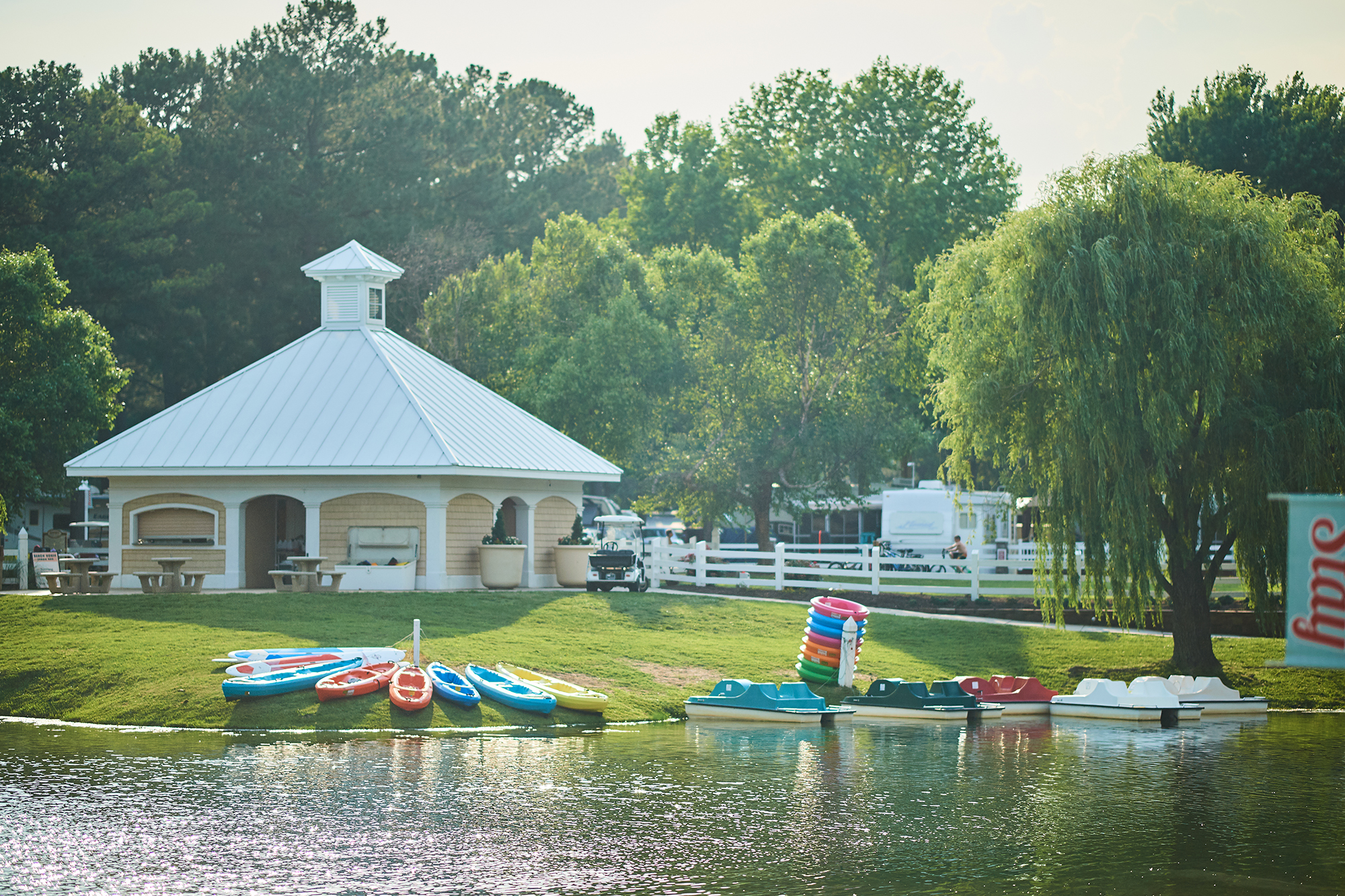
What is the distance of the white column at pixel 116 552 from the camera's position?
3150cm

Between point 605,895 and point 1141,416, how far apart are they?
15.9 meters

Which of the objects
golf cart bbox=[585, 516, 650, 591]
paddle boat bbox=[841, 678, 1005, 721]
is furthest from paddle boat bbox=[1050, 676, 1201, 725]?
golf cart bbox=[585, 516, 650, 591]

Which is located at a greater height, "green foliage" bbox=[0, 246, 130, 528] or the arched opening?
"green foliage" bbox=[0, 246, 130, 528]

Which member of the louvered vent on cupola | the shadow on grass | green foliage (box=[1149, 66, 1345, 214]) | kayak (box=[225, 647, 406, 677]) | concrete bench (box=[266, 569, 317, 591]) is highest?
green foliage (box=[1149, 66, 1345, 214])

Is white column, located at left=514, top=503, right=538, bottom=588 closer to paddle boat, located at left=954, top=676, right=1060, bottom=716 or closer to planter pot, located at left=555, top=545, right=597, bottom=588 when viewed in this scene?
planter pot, located at left=555, top=545, right=597, bottom=588

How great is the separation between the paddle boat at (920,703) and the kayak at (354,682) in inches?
293

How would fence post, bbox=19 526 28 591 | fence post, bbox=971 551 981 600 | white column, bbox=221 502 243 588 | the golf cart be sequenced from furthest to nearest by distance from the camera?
1. fence post, bbox=19 526 28 591
2. the golf cart
3. fence post, bbox=971 551 981 600
4. white column, bbox=221 502 243 588

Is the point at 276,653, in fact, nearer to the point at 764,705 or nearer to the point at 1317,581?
the point at 764,705

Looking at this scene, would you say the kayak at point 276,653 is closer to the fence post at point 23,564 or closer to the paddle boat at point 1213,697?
the paddle boat at point 1213,697

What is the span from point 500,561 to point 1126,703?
14570mm

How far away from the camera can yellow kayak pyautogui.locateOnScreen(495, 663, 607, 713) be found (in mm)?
20469

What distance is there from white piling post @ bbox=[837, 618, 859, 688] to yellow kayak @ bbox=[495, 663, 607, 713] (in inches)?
173

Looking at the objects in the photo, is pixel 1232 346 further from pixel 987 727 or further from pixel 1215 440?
pixel 987 727

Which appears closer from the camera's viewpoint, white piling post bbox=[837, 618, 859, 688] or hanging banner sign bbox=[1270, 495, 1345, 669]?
hanging banner sign bbox=[1270, 495, 1345, 669]
